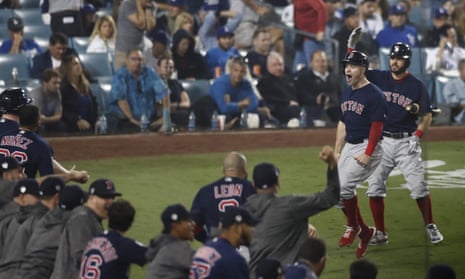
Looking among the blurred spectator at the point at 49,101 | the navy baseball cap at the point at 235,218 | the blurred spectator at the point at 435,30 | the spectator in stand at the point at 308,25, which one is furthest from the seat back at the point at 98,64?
the navy baseball cap at the point at 235,218

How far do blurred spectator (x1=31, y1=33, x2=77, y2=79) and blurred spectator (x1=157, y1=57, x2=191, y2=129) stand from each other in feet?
4.15

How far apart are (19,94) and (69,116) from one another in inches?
202

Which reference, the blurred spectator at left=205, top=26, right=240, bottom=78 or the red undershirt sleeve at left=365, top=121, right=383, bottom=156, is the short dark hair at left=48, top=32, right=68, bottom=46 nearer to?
the blurred spectator at left=205, top=26, right=240, bottom=78

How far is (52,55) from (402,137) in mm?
6224

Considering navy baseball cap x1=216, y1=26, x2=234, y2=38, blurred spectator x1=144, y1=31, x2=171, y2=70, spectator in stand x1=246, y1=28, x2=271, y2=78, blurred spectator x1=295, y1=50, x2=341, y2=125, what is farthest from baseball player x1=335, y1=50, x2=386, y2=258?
spectator in stand x1=246, y1=28, x2=271, y2=78

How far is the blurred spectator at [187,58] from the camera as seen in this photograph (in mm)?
17641

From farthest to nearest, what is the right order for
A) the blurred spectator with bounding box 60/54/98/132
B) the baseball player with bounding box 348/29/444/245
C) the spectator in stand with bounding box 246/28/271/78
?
1. the spectator in stand with bounding box 246/28/271/78
2. the blurred spectator with bounding box 60/54/98/132
3. the baseball player with bounding box 348/29/444/245

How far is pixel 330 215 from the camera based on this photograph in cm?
1310

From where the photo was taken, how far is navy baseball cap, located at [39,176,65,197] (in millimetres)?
8977

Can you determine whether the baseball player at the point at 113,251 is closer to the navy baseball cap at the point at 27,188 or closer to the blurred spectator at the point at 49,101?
the navy baseball cap at the point at 27,188

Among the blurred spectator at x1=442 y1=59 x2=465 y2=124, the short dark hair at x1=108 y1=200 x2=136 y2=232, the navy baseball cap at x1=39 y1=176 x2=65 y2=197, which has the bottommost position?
the blurred spectator at x1=442 y1=59 x2=465 y2=124

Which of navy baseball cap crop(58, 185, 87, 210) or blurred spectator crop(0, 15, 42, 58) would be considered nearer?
navy baseball cap crop(58, 185, 87, 210)

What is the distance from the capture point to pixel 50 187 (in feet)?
29.5

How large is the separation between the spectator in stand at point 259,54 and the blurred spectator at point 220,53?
305 millimetres
